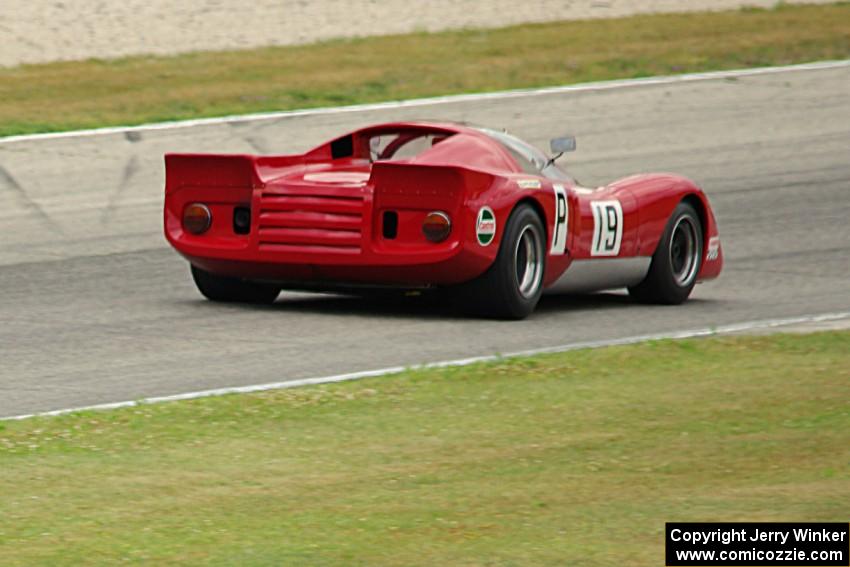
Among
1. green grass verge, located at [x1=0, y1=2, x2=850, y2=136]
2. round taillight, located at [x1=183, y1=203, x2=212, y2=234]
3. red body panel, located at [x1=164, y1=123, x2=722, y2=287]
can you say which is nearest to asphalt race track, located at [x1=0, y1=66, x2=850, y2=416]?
red body panel, located at [x1=164, y1=123, x2=722, y2=287]

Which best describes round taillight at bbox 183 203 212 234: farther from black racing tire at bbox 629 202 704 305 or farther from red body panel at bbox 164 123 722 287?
black racing tire at bbox 629 202 704 305

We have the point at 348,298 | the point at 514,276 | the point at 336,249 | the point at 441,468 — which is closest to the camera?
the point at 441,468

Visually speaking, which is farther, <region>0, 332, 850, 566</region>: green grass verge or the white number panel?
the white number panel

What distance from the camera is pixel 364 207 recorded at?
1020 cm

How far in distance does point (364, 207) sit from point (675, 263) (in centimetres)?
267

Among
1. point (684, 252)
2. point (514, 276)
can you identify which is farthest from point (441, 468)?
point (684, 252)

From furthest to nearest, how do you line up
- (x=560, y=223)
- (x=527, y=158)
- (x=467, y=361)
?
1. (x=527, y=158)
2. (x=560, y=223)
3. (x=467, y=361)

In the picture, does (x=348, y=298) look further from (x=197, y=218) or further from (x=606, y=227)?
(x=606, y=227)

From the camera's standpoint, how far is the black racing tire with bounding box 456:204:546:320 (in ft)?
33.7

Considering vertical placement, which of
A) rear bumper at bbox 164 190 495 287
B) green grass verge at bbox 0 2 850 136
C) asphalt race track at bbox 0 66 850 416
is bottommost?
asphalt race track at bbox 0 66 850 416

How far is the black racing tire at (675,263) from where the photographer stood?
1173 cm

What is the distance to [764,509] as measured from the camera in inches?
227

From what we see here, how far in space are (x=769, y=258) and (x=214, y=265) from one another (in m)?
5.48

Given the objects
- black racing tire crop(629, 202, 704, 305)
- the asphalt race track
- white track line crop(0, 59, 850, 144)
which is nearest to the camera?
the asphalt race track
